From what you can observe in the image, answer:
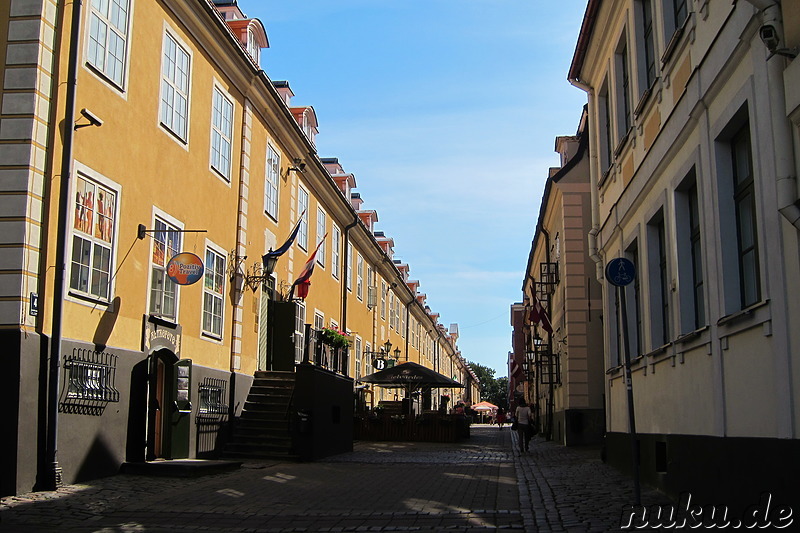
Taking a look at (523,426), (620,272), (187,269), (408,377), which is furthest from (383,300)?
(620,272)

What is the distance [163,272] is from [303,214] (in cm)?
1024

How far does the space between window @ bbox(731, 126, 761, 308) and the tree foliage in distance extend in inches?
5787

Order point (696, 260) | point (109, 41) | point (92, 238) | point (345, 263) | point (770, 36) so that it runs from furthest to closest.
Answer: point (345, 263)
point (109, 41)
point (92, 238)
point (696, 260)
point (770, 36)

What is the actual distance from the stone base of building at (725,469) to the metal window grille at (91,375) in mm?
8276

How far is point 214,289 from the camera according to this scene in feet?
59.5

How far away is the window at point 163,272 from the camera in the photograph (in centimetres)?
1498

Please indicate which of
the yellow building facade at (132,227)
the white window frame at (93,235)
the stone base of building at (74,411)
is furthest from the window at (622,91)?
the stone base of building at (74,411)

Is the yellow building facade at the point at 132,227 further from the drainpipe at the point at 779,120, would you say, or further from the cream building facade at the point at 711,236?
the drainpipe at the point at 779,120

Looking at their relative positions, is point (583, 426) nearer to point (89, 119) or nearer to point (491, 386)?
point (89, 119)

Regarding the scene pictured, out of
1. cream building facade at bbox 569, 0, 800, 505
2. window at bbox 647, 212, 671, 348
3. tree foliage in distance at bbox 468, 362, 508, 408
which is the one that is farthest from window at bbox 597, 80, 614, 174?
tree foliage in distance at bbox 468, 362, 508, 408

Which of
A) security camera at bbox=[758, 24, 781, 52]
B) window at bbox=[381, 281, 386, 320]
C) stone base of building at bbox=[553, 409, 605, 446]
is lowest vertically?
stone base of building at bbox=[553, 409, 605, 446]

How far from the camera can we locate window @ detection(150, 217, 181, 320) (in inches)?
590

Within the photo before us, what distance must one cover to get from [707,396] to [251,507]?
5.64 meters

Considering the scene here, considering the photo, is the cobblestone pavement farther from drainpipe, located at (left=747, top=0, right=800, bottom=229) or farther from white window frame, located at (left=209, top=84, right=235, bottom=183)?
white window frame, located at (left=209, top=84, right=235, bottom=183)
